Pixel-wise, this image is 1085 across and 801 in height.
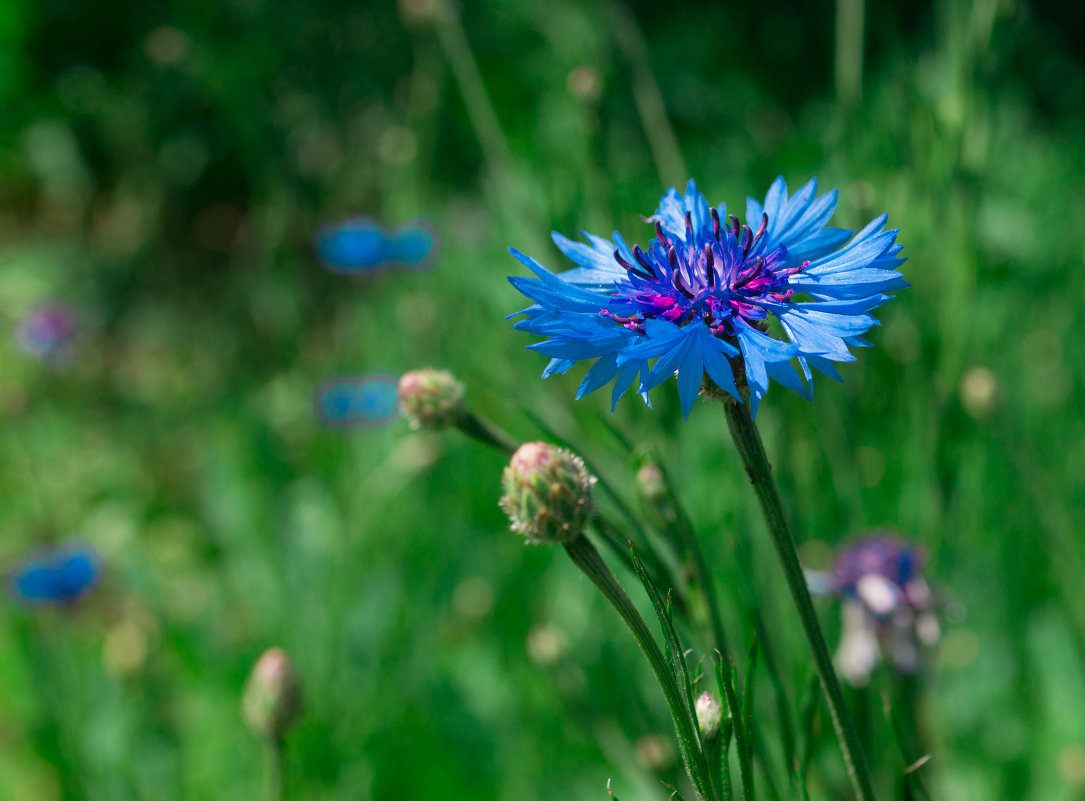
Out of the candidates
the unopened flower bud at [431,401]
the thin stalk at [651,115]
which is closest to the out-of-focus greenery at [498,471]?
the thin stalk at [651,115]

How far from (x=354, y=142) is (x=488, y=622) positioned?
1.89 metres

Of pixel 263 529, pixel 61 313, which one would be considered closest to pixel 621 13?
pixel 263 529

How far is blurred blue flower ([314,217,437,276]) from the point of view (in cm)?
176

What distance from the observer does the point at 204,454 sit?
5.97 feet

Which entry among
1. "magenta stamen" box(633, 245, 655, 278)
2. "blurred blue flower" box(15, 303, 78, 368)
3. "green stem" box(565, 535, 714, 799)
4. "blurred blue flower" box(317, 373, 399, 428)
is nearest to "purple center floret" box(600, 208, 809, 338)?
"magenta stamen" box(633, 245, 655, 278)

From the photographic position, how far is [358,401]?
157 centimetres

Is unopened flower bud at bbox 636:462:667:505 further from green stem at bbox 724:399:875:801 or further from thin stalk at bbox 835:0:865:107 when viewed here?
thin stalk at bbox 835:0:865:107

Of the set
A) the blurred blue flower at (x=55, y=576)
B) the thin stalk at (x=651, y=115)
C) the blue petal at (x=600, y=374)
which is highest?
the thin stalk at (x=651, y=115)

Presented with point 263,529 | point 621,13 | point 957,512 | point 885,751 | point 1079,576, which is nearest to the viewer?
point 885,751

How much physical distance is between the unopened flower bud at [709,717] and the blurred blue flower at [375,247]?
1.35 metres

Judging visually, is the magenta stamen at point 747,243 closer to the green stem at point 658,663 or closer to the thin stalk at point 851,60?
the green stem at point 658,663

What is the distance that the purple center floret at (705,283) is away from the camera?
1.27ft

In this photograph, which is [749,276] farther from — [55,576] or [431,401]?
[55,576]

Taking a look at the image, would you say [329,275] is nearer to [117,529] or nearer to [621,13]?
[117,529]
